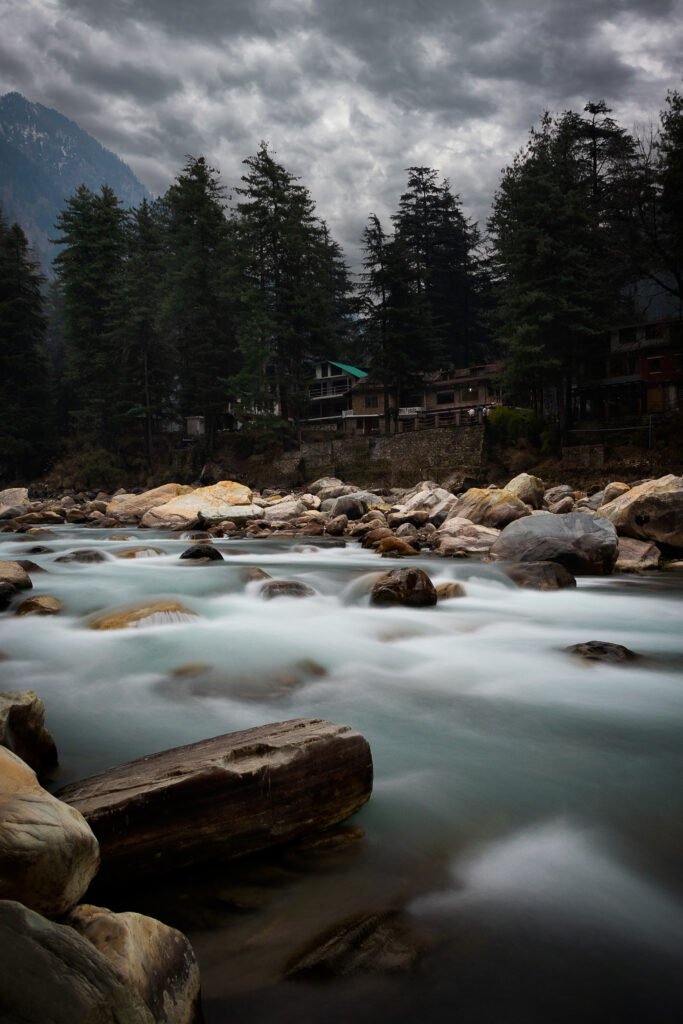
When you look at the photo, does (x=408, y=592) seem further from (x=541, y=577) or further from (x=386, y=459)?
(x=386, y=459)

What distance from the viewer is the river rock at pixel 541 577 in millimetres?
9773

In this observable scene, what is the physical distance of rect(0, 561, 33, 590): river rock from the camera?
8148 millimetres

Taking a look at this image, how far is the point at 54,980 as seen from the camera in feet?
4.78

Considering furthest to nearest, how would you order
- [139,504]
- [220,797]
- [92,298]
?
[92,298] < [139,504] < [220,797]

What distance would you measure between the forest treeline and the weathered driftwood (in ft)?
92.7

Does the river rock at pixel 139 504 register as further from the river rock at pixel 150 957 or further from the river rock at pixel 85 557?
the river rock at pixel 150 957

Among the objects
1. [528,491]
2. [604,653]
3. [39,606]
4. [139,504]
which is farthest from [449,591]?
[139,504]

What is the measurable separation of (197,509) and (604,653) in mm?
17700

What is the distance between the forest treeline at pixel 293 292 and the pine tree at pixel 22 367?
0.15 metres

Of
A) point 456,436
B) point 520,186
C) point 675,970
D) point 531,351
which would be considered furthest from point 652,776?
point 520,186

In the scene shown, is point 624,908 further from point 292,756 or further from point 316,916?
point 292,756

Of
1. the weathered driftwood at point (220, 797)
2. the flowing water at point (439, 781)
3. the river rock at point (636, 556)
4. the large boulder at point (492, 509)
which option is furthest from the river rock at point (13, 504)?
the weathered driftwood at point (220, 797)

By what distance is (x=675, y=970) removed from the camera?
2.25 meters

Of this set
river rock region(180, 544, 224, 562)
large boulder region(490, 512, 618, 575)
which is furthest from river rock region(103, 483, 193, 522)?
large boulder region(490, 512, 618, 575)
